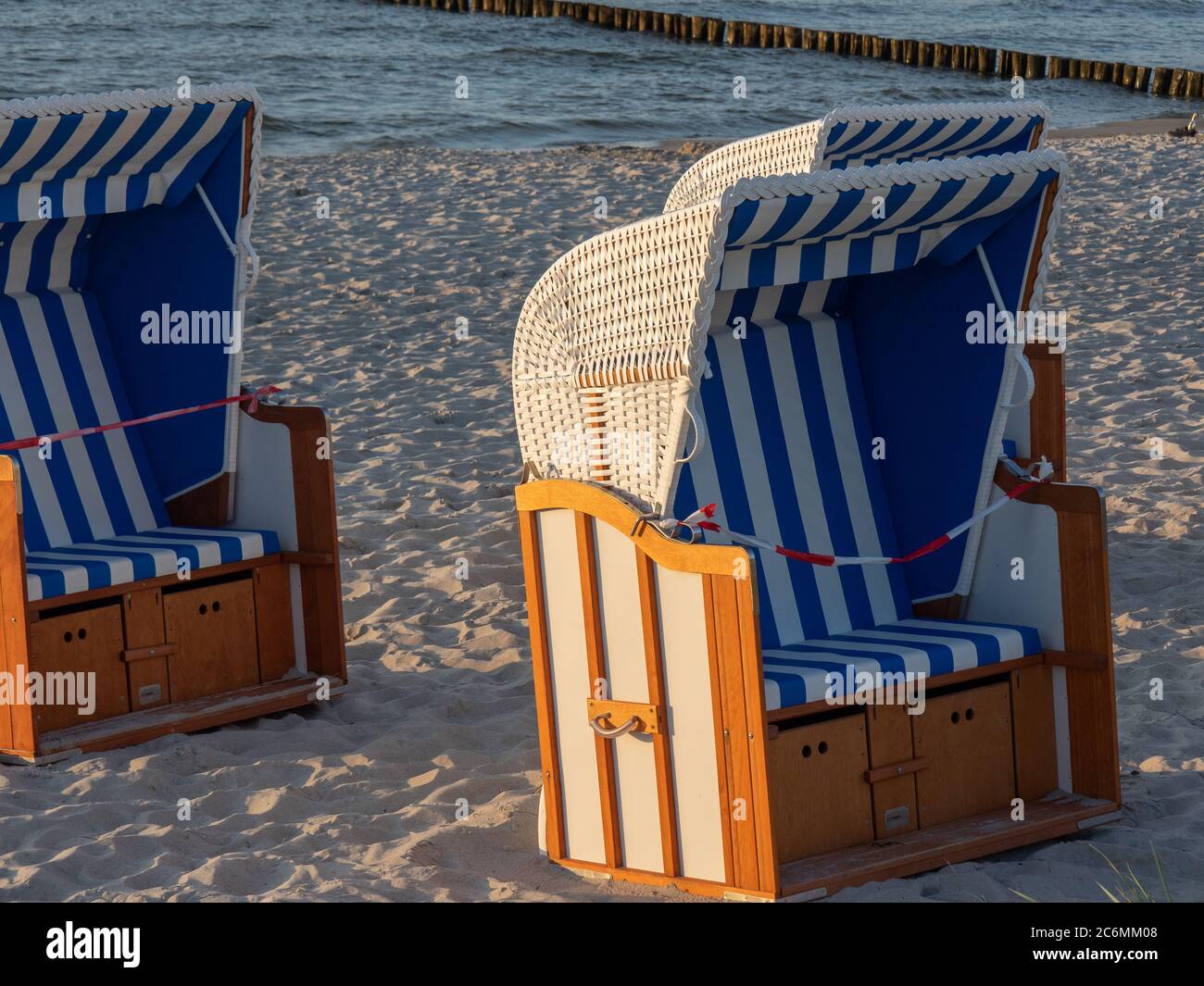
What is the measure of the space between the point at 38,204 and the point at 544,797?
2.45m

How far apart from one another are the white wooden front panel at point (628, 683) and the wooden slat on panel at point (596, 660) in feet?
0.04

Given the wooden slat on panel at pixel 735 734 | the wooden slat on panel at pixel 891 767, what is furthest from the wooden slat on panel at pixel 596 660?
the wooden slat on panel at pixel 891 767

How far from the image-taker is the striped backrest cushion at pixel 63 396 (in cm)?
511

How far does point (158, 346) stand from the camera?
5262mm

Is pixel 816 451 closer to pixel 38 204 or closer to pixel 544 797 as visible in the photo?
pixel 544 797

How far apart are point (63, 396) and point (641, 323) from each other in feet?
8.60

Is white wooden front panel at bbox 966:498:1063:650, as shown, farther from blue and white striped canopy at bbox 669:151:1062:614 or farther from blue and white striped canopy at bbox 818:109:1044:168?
blue and white striped canopy at bbox 818:109:1044:168

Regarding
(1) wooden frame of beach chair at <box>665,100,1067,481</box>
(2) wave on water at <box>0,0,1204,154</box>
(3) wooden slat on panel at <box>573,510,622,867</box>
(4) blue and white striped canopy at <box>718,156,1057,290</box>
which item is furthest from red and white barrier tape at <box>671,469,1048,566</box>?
(2) wave on water at <box>0,0,1204,154</box>

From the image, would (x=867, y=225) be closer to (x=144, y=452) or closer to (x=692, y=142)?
(x=144, y=452)

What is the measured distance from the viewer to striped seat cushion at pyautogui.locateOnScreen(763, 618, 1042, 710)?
3512mm

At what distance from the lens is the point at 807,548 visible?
4.18 meters

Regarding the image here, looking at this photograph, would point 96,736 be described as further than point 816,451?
Yes

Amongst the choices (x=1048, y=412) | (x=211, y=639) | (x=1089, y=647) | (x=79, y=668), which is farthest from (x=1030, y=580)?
(x=79, y=668)

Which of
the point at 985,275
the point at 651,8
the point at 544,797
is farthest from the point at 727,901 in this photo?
the point at 651,8
